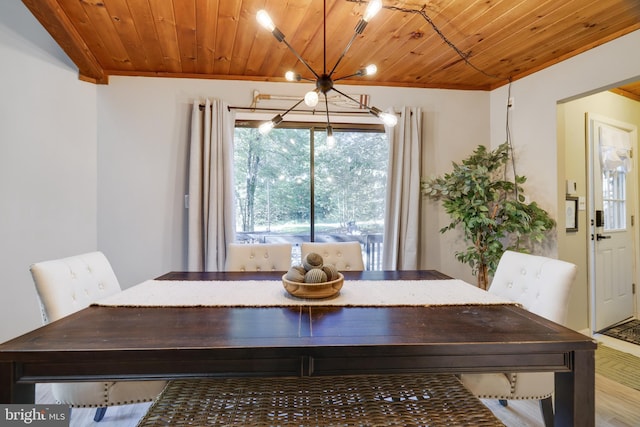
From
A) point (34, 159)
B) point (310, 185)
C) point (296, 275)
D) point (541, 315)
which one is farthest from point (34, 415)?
point (310, 185)

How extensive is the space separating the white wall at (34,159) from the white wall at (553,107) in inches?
149

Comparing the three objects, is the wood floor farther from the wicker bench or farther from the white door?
the white door

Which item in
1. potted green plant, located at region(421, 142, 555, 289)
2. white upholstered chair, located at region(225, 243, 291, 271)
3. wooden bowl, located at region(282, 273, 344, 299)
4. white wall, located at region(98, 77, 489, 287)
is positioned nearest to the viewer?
wooden bowl, located at region(282, 273, 344, 299)

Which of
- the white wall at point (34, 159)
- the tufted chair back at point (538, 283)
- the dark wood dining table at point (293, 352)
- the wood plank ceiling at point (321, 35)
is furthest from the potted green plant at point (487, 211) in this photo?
the white wall at point (34, 159)

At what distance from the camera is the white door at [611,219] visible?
108 inches

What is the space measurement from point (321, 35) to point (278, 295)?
1.77 meters

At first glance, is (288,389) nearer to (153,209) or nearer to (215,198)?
(215,198)

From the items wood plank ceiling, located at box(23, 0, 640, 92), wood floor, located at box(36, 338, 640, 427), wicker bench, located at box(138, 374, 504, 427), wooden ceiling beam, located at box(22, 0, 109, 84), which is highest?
wood plank ceiling, located at box(23, 0, 640, 92)

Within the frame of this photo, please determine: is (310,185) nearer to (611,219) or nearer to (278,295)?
(278,295)

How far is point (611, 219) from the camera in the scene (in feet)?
9.69

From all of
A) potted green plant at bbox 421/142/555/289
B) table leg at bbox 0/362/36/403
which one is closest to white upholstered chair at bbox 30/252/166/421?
table leg at bbox 0/362/36/403

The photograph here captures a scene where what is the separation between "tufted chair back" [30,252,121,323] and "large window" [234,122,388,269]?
138cm

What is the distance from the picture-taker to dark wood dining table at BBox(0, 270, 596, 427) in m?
0.88

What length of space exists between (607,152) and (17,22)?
4.95 meters
